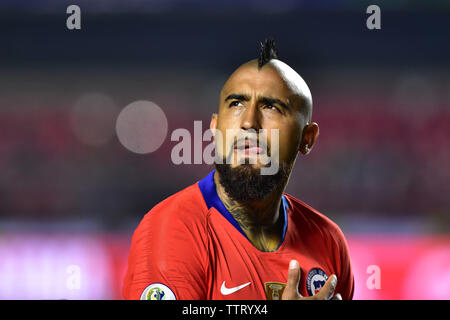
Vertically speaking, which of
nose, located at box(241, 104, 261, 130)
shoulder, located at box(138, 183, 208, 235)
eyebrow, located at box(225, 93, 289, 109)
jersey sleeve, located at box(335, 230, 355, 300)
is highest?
eyebrow, located at box(225, 93, 289, 109)

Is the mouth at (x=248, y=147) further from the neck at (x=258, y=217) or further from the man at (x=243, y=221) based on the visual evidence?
the neck at (x=258, y=217)

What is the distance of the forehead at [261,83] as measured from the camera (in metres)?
1.88

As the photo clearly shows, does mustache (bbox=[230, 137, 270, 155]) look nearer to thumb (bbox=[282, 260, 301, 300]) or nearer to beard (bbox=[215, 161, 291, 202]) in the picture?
beard (bbox=[215, 161, 291, 202])

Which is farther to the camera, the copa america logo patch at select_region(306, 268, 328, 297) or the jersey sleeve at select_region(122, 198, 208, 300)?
the copa america logo patch at select_region(306, 268, 328, 297)

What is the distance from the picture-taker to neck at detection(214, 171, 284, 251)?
1.99m

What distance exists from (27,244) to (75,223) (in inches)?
24.6

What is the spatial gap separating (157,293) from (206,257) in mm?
226

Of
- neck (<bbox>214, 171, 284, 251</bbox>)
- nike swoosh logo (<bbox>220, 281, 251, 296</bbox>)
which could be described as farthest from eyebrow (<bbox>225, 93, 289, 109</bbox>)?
nike swoosh logo (<bbox>220, 281, 251, 296</bbox>)

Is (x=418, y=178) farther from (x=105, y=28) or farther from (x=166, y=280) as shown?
(x=166, y=280)

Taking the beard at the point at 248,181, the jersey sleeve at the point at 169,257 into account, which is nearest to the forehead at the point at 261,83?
the beard at the point at 248,181

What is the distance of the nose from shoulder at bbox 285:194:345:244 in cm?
56

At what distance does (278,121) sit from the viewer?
1893 mm

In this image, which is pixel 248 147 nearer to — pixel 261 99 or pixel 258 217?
pixel 261 99

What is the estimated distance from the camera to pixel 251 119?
1843 mm
